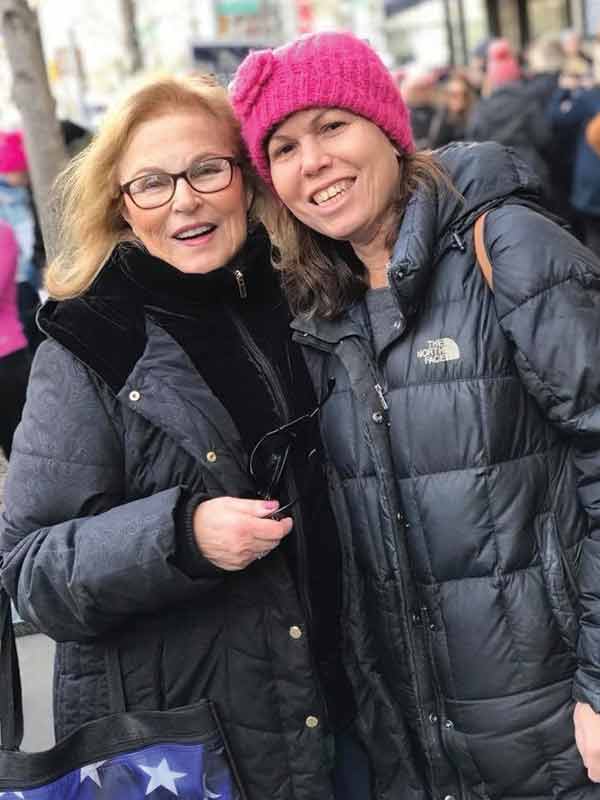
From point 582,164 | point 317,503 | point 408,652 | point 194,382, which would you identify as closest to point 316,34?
point 194,382

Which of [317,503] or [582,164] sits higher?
[317,503]

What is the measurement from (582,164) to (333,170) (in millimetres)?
4860

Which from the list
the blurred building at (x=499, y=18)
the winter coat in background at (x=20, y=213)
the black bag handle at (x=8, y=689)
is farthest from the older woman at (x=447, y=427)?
the blurred building at (x=499, y=18)

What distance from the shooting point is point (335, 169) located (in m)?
1.86

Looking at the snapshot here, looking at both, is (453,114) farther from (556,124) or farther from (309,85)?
(309,85)

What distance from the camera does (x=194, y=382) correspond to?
179cm

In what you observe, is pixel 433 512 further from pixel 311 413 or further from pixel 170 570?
pixel 170 570

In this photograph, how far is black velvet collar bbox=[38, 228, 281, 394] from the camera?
5.79ft

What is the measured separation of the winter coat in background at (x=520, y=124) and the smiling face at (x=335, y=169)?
16.6ft

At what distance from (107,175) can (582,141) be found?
5.05 m

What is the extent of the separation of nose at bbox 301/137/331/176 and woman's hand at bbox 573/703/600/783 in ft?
3.82

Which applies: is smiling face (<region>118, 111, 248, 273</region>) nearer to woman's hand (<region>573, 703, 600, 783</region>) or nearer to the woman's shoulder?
the woman's shoulder

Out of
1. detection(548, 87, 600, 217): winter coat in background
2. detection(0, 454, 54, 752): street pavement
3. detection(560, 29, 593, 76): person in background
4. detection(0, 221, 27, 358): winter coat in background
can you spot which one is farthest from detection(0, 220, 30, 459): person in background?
detection(560, 29, 593, 76): person in background

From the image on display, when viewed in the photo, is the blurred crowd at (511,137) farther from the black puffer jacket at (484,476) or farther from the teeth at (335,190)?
the black puffer jacket at (484,476)
